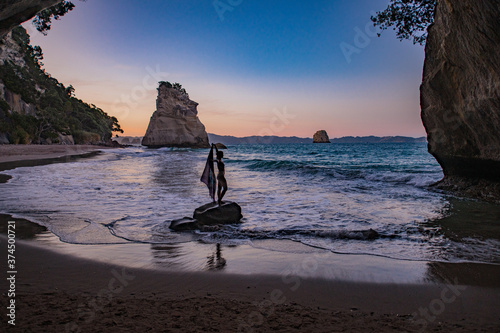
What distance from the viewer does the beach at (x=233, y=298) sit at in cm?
238

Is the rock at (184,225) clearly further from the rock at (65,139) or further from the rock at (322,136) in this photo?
the rock at (322,136)

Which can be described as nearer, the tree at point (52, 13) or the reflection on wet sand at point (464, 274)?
the reflection on wet sand at point (464, 274)

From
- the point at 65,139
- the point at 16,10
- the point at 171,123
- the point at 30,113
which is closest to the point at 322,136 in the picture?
the point at 171,123

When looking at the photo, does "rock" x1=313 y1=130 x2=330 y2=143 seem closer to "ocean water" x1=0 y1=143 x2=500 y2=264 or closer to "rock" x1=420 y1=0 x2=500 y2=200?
"rock" x1=420 y1=0 x2=500 y2=200

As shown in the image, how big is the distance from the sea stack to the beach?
77.2 meters

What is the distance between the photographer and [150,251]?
183 inches

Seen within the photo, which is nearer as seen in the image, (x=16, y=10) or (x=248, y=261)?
(x=248, y=261)

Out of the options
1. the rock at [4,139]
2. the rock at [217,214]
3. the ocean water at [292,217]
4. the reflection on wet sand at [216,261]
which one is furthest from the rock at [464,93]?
the rock at [4,139]

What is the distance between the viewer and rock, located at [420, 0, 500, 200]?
6.88 meters

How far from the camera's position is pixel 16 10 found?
7.34 metres

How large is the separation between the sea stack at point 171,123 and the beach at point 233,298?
77.2m

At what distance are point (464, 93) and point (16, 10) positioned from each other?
13027mm

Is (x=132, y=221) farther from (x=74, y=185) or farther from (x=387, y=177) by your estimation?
(x=387, y=177)

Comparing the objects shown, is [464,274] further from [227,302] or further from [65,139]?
[65,139]
